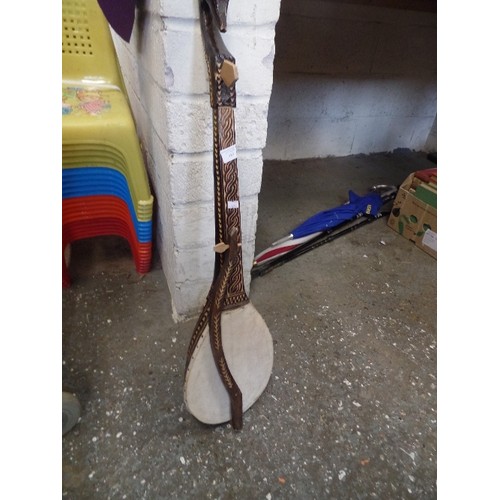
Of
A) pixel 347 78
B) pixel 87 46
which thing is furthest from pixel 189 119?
pixel 347 78

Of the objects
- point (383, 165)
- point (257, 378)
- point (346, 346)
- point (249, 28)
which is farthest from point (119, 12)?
point (383, 165)

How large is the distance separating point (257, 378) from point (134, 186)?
0.63 metres

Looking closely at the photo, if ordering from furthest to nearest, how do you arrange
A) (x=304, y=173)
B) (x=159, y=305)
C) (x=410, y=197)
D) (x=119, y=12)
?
(x=304, y=173), (x=410, y=197), (x=159, y=305), (x=119, y=12)

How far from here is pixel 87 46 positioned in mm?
1083

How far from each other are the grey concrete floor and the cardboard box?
0.15m

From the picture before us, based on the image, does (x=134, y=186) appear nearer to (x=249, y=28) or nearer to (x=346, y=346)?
(x=249, y=28)

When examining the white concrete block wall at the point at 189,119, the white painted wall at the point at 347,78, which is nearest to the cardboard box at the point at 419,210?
the white concrete block wall at the point at 189,119

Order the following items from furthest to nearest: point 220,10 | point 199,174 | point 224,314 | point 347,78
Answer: point 347,78
point 199,174
point 224,314
point 220,10

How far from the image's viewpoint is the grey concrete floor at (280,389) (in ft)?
2.54

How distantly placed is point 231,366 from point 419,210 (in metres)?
1.16

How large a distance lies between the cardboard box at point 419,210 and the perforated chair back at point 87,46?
1237 millimetres

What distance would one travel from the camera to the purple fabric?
83cm

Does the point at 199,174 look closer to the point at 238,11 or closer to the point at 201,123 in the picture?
the point at 201,123

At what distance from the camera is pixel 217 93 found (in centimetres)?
62
